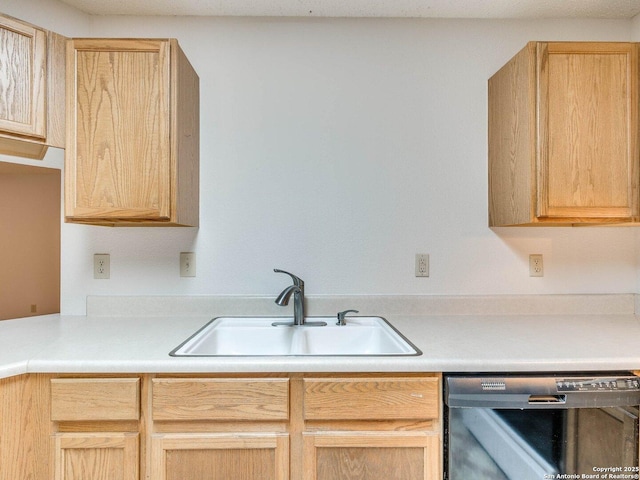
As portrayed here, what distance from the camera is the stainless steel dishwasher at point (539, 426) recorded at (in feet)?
3.60

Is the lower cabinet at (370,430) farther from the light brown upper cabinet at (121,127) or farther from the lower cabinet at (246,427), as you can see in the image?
the light brown upper cabinet at (121,127)

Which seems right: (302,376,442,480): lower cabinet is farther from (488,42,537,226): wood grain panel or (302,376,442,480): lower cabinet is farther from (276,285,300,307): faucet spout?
(488,42,537,226): wood grain panel

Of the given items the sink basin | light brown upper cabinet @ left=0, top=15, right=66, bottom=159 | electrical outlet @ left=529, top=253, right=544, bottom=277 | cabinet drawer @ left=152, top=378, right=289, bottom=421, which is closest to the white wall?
electrical outlet @ left=529, top=253, right=544, bottom=277

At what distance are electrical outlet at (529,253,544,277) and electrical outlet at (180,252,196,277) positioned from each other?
5.38 feet

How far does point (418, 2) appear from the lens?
168 cm

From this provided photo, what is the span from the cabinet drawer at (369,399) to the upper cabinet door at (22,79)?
1.38 meters

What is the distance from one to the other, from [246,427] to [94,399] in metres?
0.46

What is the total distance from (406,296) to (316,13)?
1.42 metres

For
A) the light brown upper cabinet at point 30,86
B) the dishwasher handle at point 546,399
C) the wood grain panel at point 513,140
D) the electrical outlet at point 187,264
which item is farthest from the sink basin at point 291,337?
the light brown upper cabinet at point 30,86

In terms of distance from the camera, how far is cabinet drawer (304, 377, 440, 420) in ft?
3.64

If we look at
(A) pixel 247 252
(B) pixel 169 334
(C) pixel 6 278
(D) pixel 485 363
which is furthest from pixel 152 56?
(C) pixel 6 278

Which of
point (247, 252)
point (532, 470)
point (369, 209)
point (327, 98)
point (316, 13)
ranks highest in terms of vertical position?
point (316, 13)

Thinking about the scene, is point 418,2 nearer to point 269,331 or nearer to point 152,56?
point 152,56

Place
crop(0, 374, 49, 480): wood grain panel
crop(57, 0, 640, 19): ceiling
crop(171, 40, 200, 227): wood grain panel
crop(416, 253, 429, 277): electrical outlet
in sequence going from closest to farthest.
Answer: crop(0, 374, 49, 480): wood grain panel, crop(171, 40, 200, 227): wood grain panel, crop(57, 0, 640, 19): ceiling, crop(416, 253, 429, 277): electrical outlet
